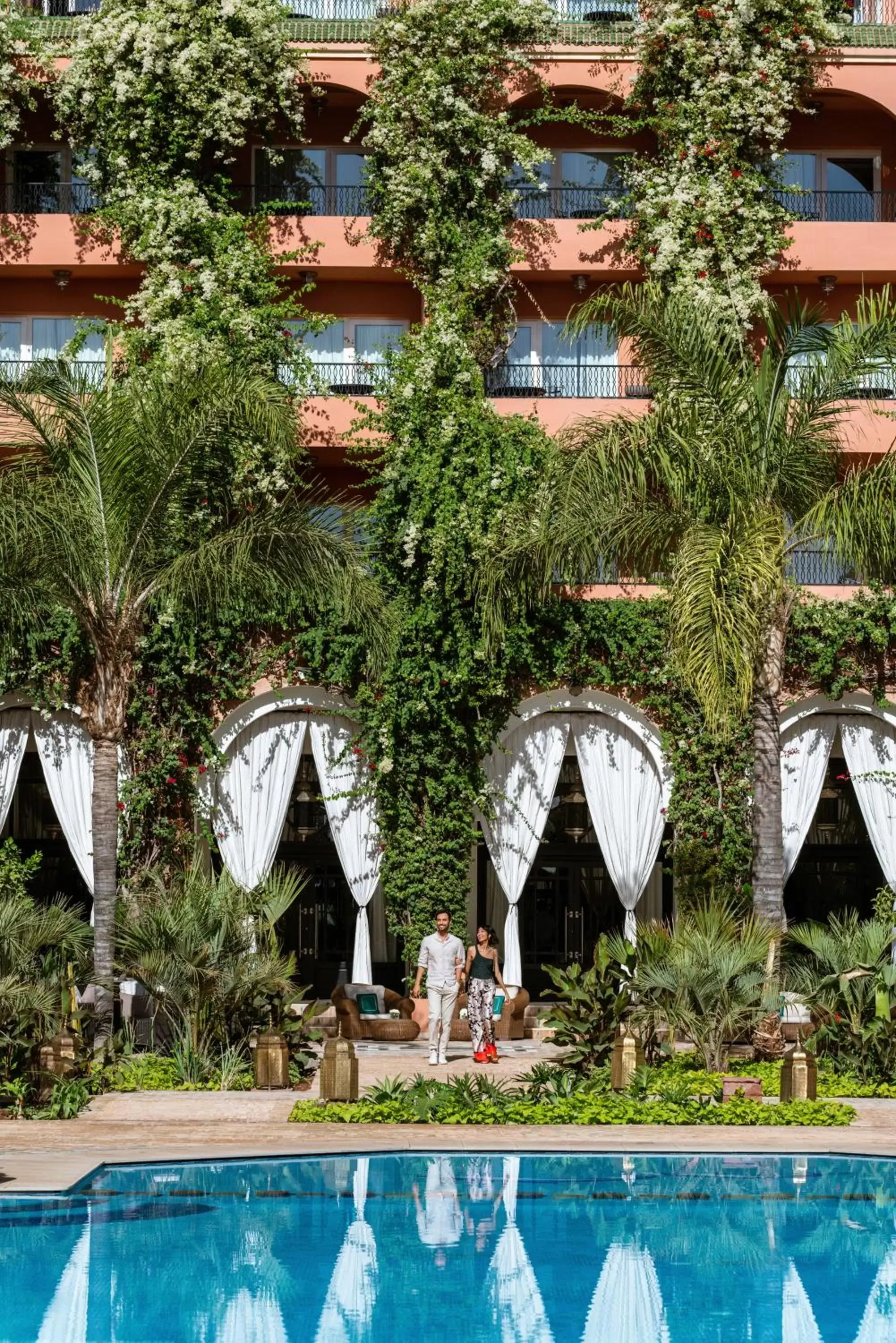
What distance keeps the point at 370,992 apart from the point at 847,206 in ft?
46.6

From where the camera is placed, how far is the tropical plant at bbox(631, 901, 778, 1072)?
1636 centimetres

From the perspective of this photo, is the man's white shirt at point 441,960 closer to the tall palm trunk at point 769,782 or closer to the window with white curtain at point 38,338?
the tall palm trunk at point 769,782

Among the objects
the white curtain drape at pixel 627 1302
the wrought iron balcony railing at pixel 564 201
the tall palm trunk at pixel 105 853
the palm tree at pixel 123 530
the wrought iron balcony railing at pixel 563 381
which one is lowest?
the white curtain drape at pixel 627 1302

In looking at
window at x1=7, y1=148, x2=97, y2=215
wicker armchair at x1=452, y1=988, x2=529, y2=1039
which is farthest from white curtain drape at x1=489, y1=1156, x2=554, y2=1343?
window at x1=7, y1=148, x2=97, y2=215

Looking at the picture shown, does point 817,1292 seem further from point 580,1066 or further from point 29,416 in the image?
point 29,416

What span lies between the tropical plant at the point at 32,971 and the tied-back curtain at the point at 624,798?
7893 mm

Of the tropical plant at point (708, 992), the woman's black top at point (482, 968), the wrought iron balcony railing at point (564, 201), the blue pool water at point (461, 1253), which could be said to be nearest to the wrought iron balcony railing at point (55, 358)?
the wrought iron balcony railing at point (564, 201)

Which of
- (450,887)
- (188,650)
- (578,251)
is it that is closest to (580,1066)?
(450,887)

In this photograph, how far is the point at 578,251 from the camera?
2653 centimetres

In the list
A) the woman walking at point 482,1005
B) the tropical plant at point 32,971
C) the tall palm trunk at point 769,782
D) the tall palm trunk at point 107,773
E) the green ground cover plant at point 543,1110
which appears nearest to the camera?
the green ground cover plant at point 543,1110

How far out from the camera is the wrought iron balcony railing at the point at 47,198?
88.8 feet

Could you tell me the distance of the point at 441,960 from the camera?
57.7 feet

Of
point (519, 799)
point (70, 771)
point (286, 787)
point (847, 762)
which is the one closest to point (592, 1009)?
point (519, 799)

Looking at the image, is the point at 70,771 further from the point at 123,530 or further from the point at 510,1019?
the point at 123,530
